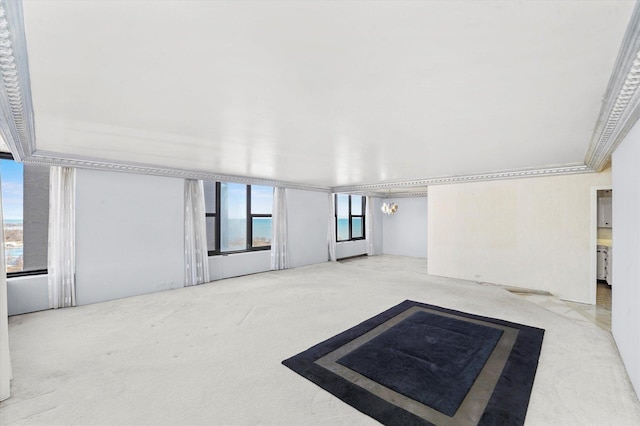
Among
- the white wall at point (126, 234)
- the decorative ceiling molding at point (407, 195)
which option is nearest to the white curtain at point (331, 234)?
the decorative ceiling molding at point (407, 195)

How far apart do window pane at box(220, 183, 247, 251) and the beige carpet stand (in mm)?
1743

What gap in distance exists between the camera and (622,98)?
1.93 meters

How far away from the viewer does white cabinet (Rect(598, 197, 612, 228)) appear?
596cm

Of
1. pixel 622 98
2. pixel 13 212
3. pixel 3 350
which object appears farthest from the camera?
pixel 13 212

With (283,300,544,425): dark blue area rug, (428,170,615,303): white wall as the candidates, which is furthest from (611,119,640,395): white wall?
(428,170,615,303): white wall

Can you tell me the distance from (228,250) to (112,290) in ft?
7.64

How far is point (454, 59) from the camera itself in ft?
5.09

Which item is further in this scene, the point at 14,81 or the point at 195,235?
the point at 195,235

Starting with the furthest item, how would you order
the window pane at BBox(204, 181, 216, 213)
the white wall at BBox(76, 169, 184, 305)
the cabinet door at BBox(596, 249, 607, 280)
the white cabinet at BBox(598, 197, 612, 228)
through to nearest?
the window pane at BBox(204, 181, 216, 213) < the white cabinet at BBox(598, 197, 612, 228) < the cabinet door at BBox(596, 249, 607, 280) < the white wall at BBox(76, 169, 184, 305)

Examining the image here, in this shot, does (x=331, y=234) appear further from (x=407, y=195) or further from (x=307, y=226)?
(x=407, y=195)

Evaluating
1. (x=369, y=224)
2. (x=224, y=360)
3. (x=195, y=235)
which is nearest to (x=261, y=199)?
(x=195, y=235)

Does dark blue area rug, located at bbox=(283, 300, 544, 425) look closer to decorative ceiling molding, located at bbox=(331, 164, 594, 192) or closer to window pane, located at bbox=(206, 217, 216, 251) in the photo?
decorative ceiling molding, located at bbox=(331, 164, 594, 192)

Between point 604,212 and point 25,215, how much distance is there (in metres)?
10.5

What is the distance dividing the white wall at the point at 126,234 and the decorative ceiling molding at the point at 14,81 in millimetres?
1544
